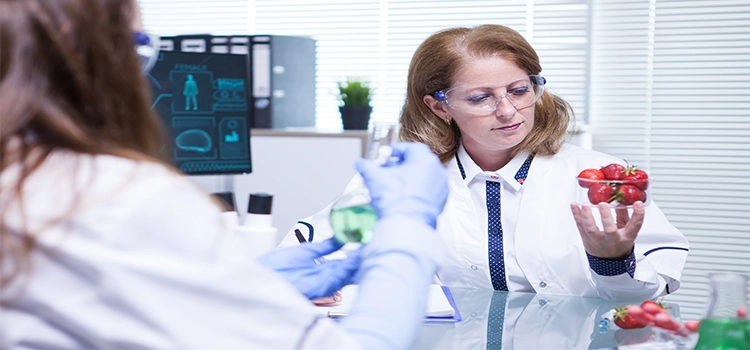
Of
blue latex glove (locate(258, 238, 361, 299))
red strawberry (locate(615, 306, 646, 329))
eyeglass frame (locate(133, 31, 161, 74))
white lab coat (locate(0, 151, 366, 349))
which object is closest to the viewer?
white lab coat (locate(0, 151, 366, 349))

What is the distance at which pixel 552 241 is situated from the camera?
1845 millimetres

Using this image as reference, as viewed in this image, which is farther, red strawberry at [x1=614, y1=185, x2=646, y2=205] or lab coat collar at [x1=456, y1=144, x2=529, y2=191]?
lab coat collar at [x1=456, y1=144, x2=529, y2=191]

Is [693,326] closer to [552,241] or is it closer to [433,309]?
[433,309]

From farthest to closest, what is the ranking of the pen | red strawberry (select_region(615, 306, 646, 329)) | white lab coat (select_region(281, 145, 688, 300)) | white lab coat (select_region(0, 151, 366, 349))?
the pen
white lab coat (select_region(281, 145, 688, 300))
red strawberry (select_region(615, 306, 646, 329))
white lab coat (select_region(0, 151, 366, 349))

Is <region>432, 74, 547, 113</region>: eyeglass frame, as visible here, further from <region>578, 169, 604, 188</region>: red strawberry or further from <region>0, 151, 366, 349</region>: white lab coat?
<region>0, 151, 366, 349</region>: white lab coat

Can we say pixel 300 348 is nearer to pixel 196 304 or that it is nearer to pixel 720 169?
pixel 196 304

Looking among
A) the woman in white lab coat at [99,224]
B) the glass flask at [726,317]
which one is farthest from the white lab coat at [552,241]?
the woman in white lab coat at [99,224]

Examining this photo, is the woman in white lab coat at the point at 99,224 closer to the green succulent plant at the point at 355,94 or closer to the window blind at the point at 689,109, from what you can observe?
the green succulent plant at the point at 355,94

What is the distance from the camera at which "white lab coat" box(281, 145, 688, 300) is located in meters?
1.73

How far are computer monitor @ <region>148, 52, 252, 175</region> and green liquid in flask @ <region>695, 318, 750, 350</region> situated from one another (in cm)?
143

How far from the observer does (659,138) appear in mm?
3197

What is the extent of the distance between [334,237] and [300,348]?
1.51 feet

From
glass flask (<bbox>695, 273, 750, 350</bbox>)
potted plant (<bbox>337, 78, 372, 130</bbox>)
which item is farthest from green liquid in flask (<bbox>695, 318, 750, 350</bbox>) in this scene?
potted plant (<bbox>337, 78, 372, 130</bbox>)

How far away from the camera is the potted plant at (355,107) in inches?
118
